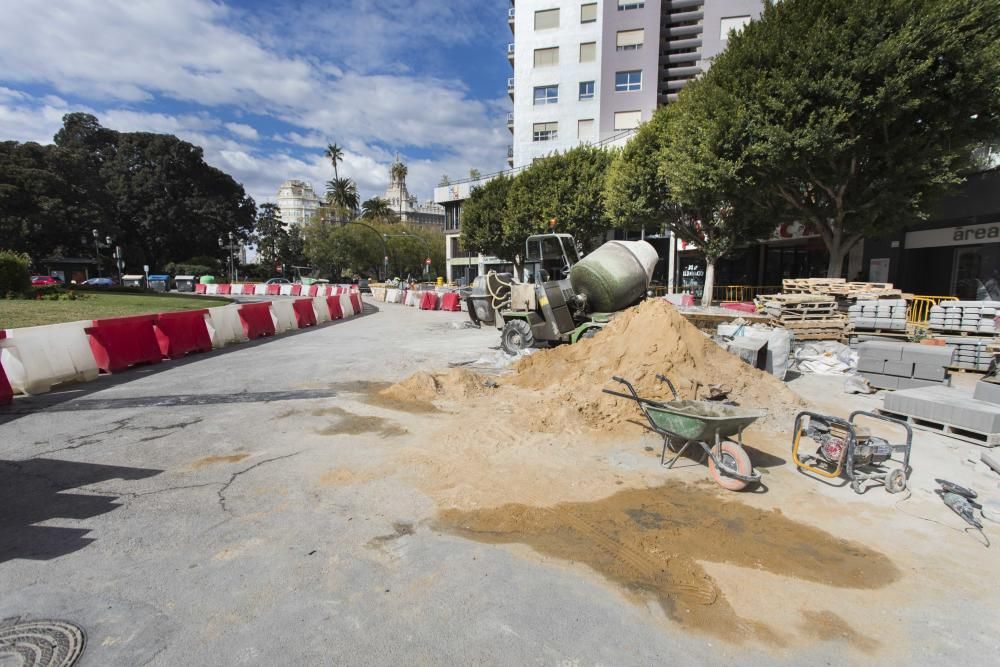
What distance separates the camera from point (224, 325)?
511 inches

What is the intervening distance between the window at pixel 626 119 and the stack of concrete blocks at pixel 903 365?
3715 centimetres

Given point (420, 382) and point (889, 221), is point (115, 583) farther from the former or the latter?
point (889, 221)

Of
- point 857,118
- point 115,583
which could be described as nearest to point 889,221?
point 857,118

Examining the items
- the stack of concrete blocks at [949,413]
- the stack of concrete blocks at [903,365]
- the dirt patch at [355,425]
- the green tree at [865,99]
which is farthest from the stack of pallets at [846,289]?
the dirt patch at [355,425]

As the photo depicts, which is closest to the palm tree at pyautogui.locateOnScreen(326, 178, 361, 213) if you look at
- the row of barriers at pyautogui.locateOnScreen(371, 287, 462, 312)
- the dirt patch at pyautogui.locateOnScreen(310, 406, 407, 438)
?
the row of barriers at pyautogui.locateOnScreen(371, 287, 462, 312)

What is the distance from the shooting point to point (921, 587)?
3.19 meters

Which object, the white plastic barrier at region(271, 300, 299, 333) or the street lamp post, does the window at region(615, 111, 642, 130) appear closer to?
the white plastic barrier at region(271, 300, 299, 333)

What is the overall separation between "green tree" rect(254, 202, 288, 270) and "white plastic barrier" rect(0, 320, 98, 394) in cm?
8440

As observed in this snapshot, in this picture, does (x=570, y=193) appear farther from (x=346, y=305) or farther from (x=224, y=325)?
(x=224, y=325)

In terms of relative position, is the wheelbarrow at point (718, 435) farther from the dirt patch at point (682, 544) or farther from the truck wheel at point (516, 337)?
the truck wheel at point (516, 337)

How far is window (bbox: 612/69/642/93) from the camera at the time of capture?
40.4 meters

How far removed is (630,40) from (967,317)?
39.2m

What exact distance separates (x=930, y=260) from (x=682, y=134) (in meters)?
10.9

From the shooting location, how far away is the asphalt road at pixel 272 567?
8.57 ft
